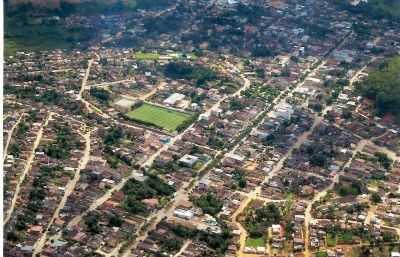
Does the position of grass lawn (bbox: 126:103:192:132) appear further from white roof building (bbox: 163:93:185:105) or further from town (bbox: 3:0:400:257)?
white roof building (bbox: 163:93:185:105)

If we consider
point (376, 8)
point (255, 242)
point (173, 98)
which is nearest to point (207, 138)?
point (173, 98)

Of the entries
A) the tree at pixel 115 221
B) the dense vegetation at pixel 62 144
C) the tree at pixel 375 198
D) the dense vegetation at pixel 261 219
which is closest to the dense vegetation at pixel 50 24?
the dense vegetation at pixel 62 144

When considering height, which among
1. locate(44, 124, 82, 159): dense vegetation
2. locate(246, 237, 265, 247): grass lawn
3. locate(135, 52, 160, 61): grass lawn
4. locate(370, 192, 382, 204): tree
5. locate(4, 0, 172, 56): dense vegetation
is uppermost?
locate(4, 0, 172, 56): dense vegetation

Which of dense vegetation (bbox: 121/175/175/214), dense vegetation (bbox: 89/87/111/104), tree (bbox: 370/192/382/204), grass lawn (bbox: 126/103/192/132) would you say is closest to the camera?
dense vegetation (bbox: 121/175/175/214)

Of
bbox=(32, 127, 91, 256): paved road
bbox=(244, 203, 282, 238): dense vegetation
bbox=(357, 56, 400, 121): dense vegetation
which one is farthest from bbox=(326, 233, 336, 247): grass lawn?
bbox=(357, 56, 400, 121): dense vegetation

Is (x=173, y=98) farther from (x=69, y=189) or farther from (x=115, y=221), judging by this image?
(x=115, y=221)

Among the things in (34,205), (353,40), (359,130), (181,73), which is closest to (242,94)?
(181,73)
